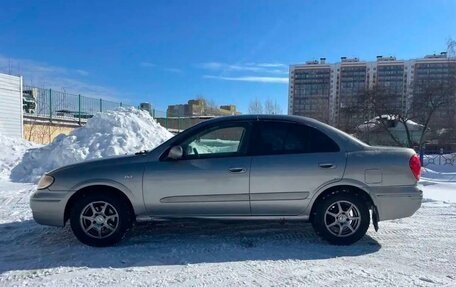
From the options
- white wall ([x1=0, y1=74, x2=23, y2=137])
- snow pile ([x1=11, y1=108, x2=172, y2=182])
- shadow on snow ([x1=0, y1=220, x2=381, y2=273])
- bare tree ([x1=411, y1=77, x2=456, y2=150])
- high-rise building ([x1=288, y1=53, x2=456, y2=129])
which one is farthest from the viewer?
high-rise building ([x1=288, y1=53, x2=456, y2=129])

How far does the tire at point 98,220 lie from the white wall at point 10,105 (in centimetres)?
1551

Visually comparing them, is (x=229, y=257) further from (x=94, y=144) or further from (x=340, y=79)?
(x=340, y=79)

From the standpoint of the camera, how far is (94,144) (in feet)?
39.4

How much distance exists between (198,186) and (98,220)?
1.35m

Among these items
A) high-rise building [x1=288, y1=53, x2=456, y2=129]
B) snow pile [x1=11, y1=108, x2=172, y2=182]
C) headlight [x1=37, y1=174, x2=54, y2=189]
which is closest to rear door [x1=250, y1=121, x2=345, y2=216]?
headlight [x1=37, y1=174, x2=54, y2=189]

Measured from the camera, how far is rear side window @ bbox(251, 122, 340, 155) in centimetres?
486

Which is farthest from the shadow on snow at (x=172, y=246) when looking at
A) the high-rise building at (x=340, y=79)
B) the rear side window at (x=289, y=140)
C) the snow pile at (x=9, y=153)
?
the high-rise building at (x=340, y=79)

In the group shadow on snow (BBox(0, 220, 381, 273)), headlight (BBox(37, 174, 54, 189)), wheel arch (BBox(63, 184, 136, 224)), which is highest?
headlight (BBox(37, 174, 54, 189))

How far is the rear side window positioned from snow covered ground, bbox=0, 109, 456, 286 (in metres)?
1.23

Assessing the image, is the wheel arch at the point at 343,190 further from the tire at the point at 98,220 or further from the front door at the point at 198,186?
the tire at the point at 98,220

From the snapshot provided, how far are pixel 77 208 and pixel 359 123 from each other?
4184cm

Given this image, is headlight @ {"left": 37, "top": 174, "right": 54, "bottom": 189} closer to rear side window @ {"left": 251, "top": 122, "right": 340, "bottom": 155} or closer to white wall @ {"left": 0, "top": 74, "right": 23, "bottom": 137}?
rear side window @ {"left": 251, "top": 122, "right": 340, "bottom": 155}

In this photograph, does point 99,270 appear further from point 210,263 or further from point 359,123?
point 359,123

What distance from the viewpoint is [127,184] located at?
15.5 feet
